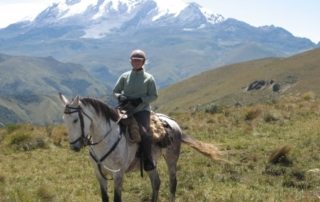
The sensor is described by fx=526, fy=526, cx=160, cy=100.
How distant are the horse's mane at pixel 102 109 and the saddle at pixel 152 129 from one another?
0.26 metres

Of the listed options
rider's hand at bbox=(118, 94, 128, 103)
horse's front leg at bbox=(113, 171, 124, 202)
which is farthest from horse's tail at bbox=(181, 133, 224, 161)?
horse's front leg at bbox=(113, 171, 124, 202)

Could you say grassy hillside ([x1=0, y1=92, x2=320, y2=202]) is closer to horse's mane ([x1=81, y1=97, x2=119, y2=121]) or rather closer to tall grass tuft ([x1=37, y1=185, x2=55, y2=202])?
tall grass tuft ([x1=37, y1=185, x2=55, y2=202])

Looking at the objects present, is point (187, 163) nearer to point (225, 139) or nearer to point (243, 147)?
point (243, 147)

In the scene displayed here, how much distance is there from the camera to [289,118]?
27.7 metres

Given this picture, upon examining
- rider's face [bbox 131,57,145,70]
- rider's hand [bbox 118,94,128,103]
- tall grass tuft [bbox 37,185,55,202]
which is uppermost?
rider's face [bbox 131,57,145,70]

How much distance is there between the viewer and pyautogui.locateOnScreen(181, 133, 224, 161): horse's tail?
46.5 feet

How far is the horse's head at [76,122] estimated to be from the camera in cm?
1027

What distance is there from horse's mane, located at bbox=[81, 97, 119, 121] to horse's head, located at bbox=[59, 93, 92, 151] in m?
0.38

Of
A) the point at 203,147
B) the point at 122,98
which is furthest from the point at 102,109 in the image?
the point at 203,147

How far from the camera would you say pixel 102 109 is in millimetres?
11469

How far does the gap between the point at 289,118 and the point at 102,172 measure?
18.0 m

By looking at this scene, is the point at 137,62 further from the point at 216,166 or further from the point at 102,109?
the point at 216,166

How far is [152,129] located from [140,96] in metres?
0.94

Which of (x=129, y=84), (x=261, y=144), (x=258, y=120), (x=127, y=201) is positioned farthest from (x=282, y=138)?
(x=129, y=84)
